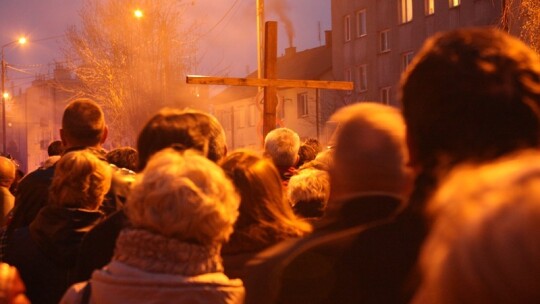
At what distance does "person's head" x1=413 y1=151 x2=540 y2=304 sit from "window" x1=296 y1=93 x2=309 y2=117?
48568 mm

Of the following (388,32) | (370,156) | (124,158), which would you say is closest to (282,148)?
(124,158)

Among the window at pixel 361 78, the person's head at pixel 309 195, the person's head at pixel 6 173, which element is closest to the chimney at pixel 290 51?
the window at pixel 361 78

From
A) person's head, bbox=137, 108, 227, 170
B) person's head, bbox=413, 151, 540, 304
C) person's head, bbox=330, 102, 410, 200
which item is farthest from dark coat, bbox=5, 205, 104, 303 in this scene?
person's head, bbox=413, 151, 540, 304

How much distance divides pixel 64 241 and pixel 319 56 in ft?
171

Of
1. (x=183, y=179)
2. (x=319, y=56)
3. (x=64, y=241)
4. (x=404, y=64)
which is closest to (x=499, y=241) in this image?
(x=183, y=179)

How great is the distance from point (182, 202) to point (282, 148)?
3.50m

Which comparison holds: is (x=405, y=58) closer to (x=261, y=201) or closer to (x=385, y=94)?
(x=385, y=94)

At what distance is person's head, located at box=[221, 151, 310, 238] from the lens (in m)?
3.42

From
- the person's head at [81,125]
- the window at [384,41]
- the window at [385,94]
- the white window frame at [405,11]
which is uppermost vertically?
the white window frame at [405,11]

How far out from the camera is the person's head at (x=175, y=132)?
355cm

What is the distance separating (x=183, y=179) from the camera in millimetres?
2781

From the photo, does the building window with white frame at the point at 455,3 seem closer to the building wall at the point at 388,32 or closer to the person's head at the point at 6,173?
the building wall at the point at 388,32

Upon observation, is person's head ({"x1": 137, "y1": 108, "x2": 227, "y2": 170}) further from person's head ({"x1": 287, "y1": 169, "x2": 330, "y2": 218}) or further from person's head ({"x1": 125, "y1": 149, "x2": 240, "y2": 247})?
person's head ({"x1": 287, "y1": 169, "x2": 330, "y2": 218})

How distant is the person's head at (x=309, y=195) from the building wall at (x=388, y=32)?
28.9 meters
